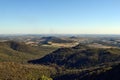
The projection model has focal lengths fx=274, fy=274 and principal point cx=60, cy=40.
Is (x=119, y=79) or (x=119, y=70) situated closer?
(x=119, y=79)

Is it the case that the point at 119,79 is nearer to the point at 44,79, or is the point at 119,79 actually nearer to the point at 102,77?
the point at 102,77

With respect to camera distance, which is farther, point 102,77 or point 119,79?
point 102,77

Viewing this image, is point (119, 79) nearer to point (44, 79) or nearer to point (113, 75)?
point (113, 75)

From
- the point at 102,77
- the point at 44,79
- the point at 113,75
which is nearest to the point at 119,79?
the point at 113,75

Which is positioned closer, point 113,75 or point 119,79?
point 119,79

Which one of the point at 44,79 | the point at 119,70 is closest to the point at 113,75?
the point at 119,70

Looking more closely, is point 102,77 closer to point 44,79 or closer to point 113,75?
point 113,75
